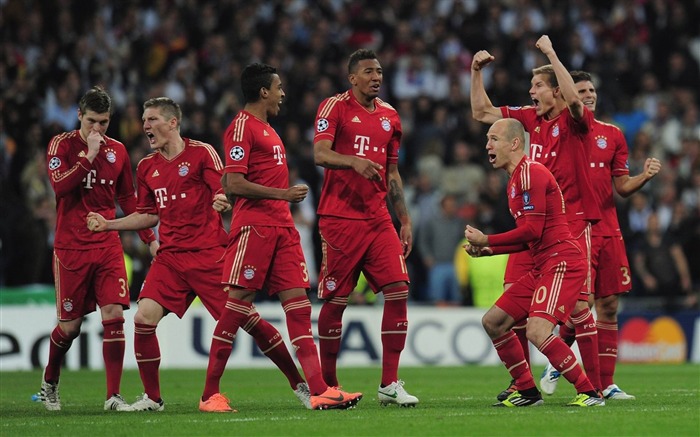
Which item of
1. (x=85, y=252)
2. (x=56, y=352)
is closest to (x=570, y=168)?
(x=85, y=252)

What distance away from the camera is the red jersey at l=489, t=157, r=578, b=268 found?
988cm

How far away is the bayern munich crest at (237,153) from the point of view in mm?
9992

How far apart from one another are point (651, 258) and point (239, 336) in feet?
21.8

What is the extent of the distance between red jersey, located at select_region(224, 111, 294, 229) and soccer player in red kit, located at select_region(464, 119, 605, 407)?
161 cm

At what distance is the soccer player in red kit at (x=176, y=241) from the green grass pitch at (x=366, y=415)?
17.3 inches

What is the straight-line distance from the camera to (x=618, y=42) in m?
24.6

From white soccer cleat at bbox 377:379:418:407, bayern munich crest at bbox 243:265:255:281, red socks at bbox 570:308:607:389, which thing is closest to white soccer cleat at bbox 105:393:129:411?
bayern munich crest at bbox 243:265:255:281

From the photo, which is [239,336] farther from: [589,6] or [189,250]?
[589,6]

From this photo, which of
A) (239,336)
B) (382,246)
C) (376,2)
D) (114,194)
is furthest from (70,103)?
(382,246)

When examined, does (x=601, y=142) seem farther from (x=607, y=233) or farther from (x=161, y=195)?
(x=161, y=195)

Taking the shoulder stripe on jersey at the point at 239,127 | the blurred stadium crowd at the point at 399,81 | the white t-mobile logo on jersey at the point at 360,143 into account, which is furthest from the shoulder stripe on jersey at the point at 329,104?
the blurred stadium crowd at the point at 399,81

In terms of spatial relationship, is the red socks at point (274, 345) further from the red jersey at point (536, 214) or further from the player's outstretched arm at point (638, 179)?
the player's outstretched arm at point (638, 179)

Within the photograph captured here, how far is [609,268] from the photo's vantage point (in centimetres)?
1165

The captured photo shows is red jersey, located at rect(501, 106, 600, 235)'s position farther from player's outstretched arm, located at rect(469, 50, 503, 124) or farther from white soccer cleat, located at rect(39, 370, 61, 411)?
white soccer cleat, located at rect(39, 370, 61, 411)
